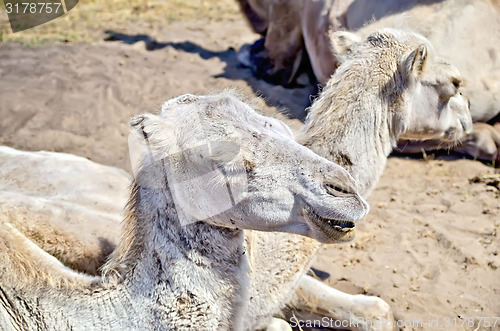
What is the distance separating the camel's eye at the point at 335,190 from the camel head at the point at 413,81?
4.95ft

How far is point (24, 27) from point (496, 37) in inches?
264

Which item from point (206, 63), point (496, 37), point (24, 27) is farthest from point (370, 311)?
point (24, 27)

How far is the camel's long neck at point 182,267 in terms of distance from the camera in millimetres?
2457

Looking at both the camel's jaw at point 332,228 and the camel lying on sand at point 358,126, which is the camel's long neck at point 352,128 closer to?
the camel lying on sand at point 358,126

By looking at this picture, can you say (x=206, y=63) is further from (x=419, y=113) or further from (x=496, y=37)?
(x=419, y=113)

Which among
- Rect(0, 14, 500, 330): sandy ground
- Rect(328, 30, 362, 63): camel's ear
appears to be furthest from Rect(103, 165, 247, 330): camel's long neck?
Rect(328, 30, 362, 63): camel's ear

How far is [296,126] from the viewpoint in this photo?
18.9ft

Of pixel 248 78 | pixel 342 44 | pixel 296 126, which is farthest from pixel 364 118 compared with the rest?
pixel 248 78

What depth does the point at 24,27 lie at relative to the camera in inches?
372

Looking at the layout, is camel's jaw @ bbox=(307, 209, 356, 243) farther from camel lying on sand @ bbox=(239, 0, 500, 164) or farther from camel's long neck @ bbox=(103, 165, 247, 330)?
camel lying on sand @ bbox=(239, 0, 500, 164)

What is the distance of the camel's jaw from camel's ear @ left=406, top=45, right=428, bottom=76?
60.9 inches

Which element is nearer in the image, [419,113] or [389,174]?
[419,113]

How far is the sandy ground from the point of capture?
4.26m

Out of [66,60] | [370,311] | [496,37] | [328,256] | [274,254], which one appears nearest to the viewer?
[274,254]
